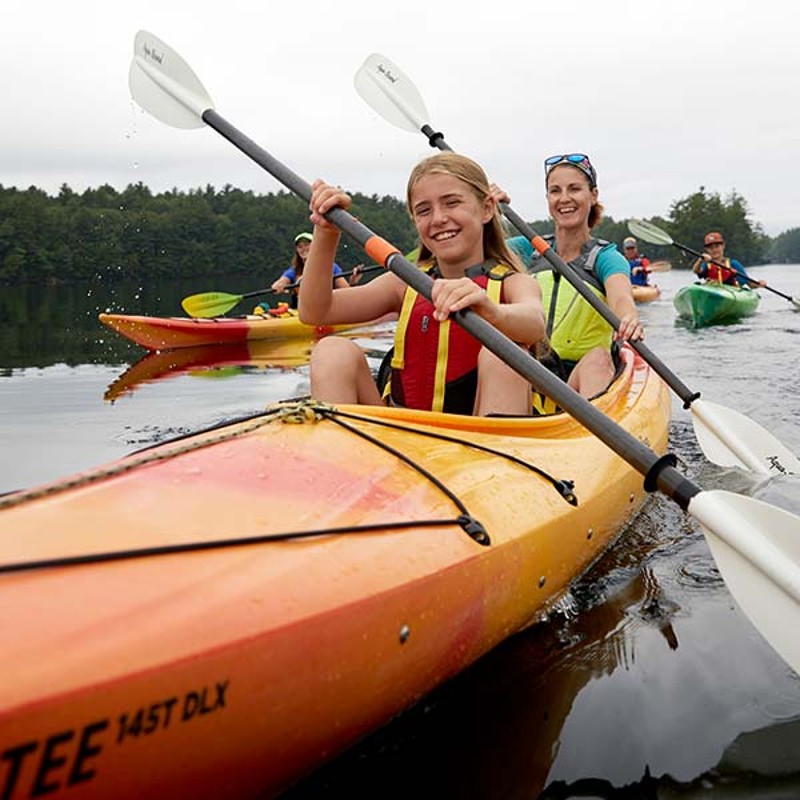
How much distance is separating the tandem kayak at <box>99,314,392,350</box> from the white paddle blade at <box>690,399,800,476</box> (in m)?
5.66

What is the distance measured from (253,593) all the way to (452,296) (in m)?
1.11

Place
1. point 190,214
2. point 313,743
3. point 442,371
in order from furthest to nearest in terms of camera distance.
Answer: point 190,214 < point 442,371 < point 313,743

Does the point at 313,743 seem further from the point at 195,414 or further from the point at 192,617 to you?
the point at 195,414

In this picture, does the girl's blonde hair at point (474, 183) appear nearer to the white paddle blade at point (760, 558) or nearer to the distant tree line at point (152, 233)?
the white paddle blade at point (760, 558)

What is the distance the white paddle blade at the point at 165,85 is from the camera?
Answer: 9.99 feet

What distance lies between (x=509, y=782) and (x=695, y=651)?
820mm

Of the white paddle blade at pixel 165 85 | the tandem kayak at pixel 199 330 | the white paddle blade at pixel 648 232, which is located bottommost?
the tandem kayak at pixel 199 330

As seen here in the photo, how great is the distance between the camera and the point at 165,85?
308 centimetres

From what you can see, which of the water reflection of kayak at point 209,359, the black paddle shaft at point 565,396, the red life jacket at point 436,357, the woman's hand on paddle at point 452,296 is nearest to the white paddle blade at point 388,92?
the red life jacket at point 436,357

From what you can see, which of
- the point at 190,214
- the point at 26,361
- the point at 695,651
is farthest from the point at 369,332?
the point at 190,214

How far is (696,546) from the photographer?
3.06m

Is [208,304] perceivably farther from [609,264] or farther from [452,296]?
[452,296]

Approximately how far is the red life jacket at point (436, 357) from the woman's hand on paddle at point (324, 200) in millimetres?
453

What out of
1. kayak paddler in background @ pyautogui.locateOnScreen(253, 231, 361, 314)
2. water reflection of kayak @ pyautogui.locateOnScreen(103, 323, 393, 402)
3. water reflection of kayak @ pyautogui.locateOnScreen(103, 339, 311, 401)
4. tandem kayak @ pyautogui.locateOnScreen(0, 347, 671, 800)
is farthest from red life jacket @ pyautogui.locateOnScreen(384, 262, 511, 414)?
kayak paddler in background @ pyautogui.locateOnScreen(253, 231, 361, 314)
